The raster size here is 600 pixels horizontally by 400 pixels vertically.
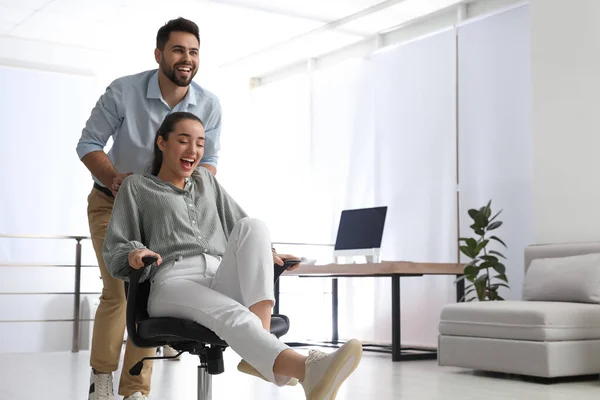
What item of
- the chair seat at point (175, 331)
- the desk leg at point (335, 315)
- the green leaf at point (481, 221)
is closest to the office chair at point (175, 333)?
the chair seat at point (175, 331)

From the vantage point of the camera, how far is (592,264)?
4.47m

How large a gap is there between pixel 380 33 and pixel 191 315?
17.7 ft

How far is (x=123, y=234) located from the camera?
90.0 inches

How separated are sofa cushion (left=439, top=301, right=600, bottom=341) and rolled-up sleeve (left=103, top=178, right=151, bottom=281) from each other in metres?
2.53

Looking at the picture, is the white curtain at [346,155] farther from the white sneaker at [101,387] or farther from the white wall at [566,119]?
the white sneaker at [101,387]

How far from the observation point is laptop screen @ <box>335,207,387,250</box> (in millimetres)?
5902

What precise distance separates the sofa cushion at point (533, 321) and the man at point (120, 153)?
7.13ft

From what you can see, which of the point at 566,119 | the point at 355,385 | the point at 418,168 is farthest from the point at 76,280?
the point at 566,119

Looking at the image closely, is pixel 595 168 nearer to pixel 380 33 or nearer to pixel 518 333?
pixel 518 333

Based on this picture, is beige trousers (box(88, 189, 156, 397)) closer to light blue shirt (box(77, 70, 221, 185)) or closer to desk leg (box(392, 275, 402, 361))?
light blue shirt (box(77, 70, 221, 185))

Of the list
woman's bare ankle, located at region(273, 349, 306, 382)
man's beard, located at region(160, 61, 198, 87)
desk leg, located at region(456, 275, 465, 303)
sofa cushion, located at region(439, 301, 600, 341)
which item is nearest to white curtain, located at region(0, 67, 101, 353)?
desk leg, located at region(456, 275, 465, 303)

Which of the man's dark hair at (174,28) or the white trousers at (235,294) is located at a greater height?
the man's dark hair at (174,28)

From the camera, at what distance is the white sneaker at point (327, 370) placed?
1.86 meters

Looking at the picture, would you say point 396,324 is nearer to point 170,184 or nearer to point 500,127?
point 500,127
